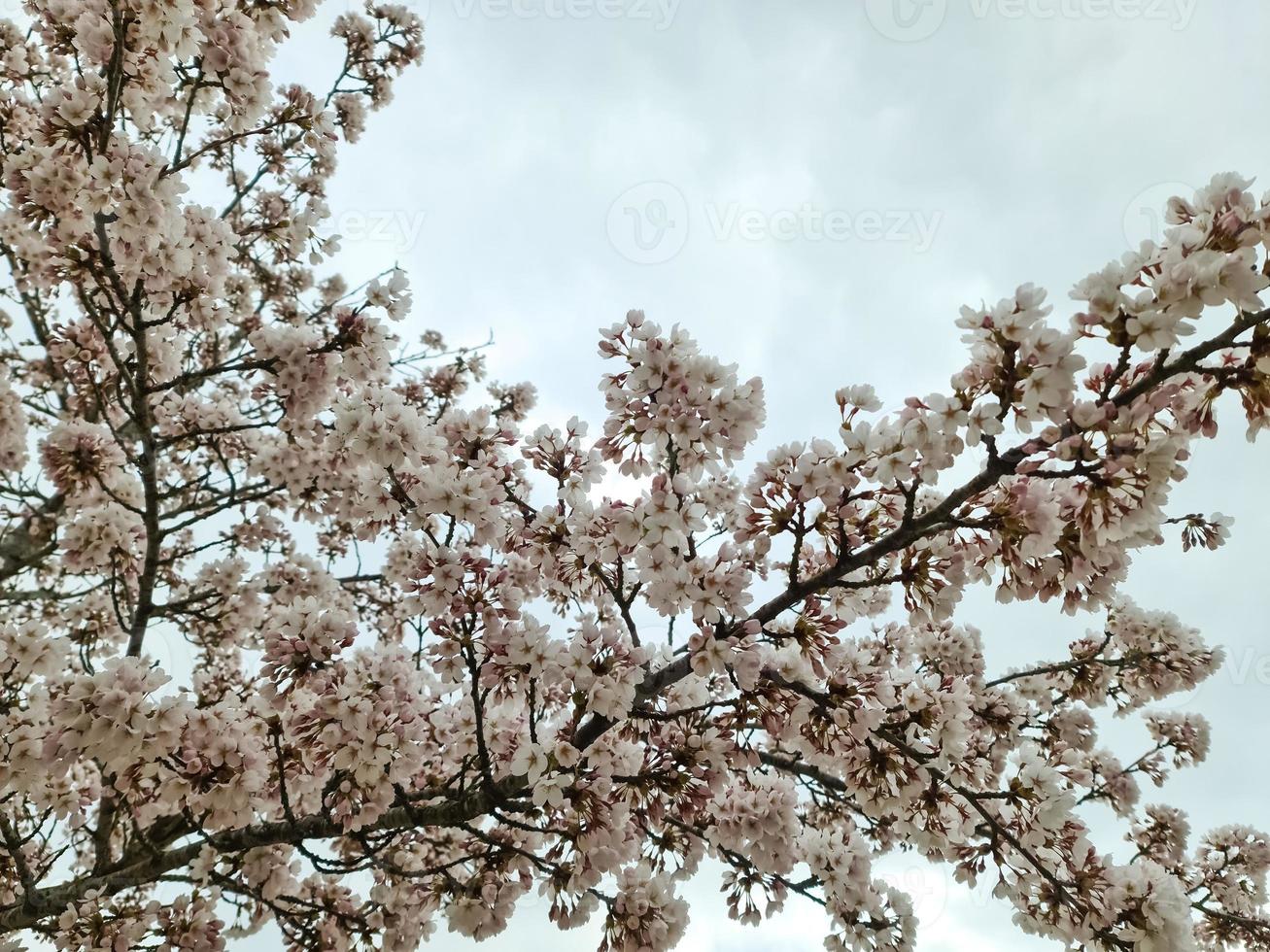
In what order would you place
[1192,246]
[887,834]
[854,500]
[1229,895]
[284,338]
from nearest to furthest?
[1192,246], [854,500], [284,338], [887,834], [1229,895]

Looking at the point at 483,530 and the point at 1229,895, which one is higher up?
the point at 1229,895

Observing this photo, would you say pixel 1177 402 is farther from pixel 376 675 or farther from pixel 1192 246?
pixel 376 675

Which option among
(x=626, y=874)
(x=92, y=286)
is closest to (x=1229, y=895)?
(x=626, y=874)

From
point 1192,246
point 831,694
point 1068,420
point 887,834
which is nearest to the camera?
point 1192,246

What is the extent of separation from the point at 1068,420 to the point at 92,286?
7301mm

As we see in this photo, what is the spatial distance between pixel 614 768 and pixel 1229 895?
880cm

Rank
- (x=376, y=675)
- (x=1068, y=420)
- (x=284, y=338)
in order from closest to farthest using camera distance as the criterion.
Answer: (x=1068, y=420) → (x=376, y=675) → (x=284, y=338)

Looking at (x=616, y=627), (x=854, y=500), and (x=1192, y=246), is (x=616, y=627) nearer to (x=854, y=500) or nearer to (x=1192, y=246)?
(x=854, y=500)

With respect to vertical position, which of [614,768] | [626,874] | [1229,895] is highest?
[1229,895]

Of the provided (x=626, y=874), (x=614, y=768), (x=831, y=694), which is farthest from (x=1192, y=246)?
(x=626, y=874)

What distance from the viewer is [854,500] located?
3.13m

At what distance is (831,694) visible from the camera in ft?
11.3

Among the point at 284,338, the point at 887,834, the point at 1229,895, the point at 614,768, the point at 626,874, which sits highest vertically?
the point at 284,338

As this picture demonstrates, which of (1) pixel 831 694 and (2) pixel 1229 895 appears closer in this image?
(1) pixel 831 694
